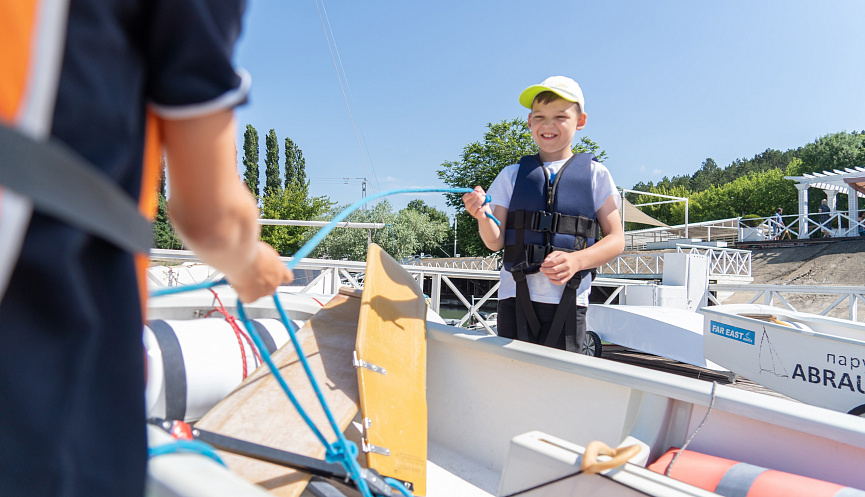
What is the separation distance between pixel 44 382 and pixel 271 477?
1.24 m

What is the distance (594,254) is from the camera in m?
2.07

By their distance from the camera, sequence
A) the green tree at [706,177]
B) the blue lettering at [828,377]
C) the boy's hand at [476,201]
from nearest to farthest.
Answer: the boy's hand at [476,201] < the blue lettering at [828,377] < the green tree at [706,177]

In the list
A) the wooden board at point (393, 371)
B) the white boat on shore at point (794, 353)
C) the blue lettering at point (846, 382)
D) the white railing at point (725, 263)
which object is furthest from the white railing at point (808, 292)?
the wooden board at point (393, 371)

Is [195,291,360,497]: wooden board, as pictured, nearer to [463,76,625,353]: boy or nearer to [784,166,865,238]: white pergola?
[463,76,625,353]: boy

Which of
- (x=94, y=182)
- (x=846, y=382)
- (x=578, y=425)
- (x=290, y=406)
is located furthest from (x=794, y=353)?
(x=94, y=182)

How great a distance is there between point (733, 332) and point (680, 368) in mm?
3028

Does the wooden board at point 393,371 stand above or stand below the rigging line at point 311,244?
below

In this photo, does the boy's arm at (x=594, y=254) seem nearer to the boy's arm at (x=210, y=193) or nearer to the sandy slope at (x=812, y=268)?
the boy's arm at (x=210, y=193)

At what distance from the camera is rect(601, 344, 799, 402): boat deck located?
662 centimetres

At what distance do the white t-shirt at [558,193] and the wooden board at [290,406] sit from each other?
30.9 inches

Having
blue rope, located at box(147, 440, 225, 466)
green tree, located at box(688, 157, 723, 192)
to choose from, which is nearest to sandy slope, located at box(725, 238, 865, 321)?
blue rope, located at box(147, 440, 225, 466)

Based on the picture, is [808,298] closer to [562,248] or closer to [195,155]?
[562,248]

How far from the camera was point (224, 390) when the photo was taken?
2.07 m

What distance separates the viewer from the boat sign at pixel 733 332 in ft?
14.9
